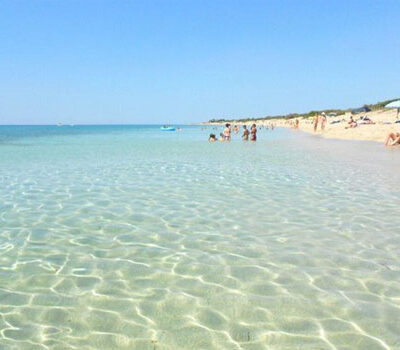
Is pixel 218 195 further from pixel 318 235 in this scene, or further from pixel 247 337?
pixel 247 337

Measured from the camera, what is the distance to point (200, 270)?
4562mm

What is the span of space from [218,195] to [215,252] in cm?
391

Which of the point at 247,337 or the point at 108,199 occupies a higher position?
the point at 247,337

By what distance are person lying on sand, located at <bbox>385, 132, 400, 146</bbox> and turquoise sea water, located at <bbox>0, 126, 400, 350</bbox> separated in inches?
678

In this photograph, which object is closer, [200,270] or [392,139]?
[200,270]

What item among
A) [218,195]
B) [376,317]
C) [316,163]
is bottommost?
[316,163]

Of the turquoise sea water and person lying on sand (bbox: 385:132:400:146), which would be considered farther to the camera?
person lying on sand (bbox: 385:132:400:146)

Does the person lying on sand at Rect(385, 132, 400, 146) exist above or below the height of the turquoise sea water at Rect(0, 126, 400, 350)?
below

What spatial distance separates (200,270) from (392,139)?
24.4 metres

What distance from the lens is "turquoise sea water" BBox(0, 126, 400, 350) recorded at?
326 centimetres

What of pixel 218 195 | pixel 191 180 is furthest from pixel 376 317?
pixel 191 180

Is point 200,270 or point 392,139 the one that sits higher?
point 200,270

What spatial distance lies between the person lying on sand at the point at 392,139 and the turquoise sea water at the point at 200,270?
17223 millimetres

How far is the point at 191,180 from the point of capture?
1142 centimetres
